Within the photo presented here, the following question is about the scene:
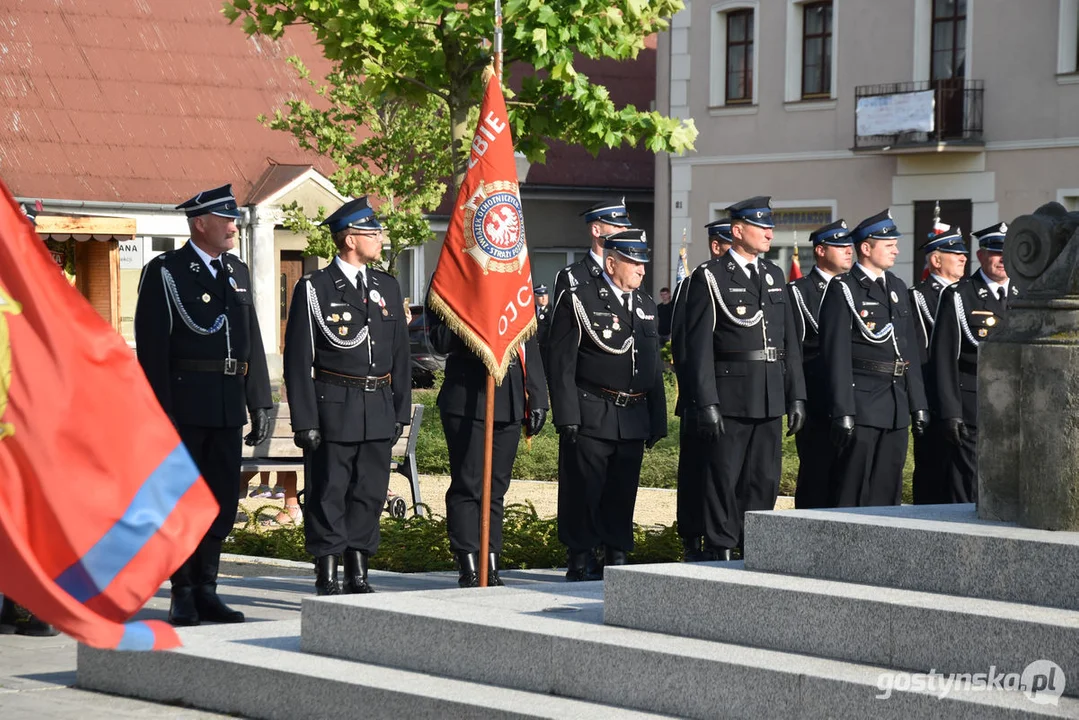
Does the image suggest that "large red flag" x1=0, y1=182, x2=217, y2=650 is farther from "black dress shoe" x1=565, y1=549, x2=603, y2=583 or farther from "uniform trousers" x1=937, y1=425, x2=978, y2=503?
"uniform trousers" x1=937, y1=425, x2=978, y2=503

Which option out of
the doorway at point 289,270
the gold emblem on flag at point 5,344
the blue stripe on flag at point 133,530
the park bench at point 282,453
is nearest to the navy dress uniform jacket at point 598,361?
the park bench at point 282,453

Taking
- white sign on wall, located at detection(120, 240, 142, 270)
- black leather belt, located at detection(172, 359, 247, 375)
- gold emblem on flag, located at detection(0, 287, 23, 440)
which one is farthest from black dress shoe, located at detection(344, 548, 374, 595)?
white sign on wall, located at detection(120, 240, 142, 270)

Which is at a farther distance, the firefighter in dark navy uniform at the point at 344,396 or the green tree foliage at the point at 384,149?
the green tree foliage at the point at 384,149

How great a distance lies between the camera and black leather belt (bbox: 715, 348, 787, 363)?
10.6 meters

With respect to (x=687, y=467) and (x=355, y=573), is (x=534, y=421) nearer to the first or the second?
(x=687, y=467)


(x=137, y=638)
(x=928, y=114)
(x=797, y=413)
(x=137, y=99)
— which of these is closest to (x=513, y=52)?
(x=797, y=413)

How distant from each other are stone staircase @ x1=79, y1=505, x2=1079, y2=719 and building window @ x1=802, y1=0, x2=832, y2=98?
88.7 ft

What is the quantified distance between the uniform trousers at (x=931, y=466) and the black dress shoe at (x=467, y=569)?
3.15 metres

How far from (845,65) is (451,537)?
2470 cm

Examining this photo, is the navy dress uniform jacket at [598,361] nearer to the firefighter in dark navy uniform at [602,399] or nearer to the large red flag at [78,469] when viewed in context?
the firefighter in dark navy uniform at [602,399]

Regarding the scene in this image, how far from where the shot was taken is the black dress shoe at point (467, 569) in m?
10.1

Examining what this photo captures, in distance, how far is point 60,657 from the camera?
8.53 meters

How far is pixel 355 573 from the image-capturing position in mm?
9680

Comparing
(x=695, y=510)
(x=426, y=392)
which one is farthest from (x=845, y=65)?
(x=695, y=510)
